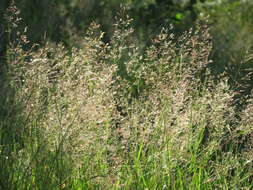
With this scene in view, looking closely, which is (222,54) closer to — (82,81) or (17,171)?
(82,81)

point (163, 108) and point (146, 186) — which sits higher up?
point (163, 108)

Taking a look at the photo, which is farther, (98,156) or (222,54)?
(222,54)

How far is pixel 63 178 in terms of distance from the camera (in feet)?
8.28

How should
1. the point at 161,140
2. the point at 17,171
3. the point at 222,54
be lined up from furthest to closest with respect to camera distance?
the point at 222,54 < the point at 161,140 < the point at 17,171

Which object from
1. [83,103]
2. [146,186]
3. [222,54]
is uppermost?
[222,54]

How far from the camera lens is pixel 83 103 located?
264 cm

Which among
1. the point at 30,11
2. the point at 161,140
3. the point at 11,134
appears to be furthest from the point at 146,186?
the point at 30,11

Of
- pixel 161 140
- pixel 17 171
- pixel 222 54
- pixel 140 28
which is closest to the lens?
pixel 17 171

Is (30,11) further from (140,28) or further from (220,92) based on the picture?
(220,92)

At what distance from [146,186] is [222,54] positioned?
4.55 meters

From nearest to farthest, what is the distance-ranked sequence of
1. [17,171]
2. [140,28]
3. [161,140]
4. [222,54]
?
[17,171] < [161,140] < [222,54] < [140,28]

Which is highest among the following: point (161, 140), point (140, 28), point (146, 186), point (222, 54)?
point (140, 28)

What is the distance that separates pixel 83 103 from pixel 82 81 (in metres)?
0.21

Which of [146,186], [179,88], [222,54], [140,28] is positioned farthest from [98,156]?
[140,28]
